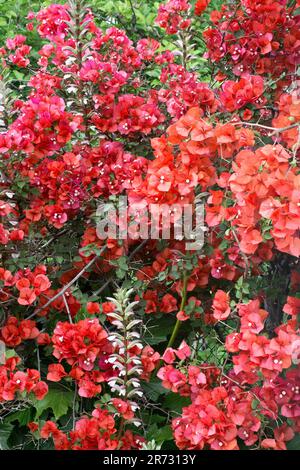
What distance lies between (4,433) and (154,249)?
0.77m

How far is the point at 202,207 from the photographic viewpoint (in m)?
2.28

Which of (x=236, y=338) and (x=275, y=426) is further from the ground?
(x=236, y=338)

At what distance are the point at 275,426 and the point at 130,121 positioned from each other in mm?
1123

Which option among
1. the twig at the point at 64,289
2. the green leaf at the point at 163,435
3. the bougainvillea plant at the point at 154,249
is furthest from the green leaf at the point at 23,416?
the green leaf at the point at 163,435

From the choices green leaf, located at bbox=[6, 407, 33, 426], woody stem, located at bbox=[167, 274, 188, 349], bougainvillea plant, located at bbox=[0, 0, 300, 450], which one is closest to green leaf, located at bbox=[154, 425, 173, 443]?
bougainvillea plant, located at bbox=[0, 0, 300, 450]

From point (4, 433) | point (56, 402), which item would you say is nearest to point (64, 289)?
point (56, 402)

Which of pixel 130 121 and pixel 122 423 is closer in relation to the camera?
pixel 122 423

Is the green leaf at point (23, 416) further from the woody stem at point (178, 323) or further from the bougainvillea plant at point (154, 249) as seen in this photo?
the woody stem at point (178, 323)

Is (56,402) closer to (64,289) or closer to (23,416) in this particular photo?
(23,416)

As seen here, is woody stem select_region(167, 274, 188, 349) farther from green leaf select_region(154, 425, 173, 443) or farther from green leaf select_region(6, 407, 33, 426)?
green leaf select_region(6, 407, 33, 426)

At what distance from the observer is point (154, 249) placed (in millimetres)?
2670

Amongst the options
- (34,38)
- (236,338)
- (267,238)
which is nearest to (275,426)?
(236,338)

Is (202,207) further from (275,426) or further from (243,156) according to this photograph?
(275,426)

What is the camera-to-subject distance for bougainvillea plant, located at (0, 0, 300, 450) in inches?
82.2
